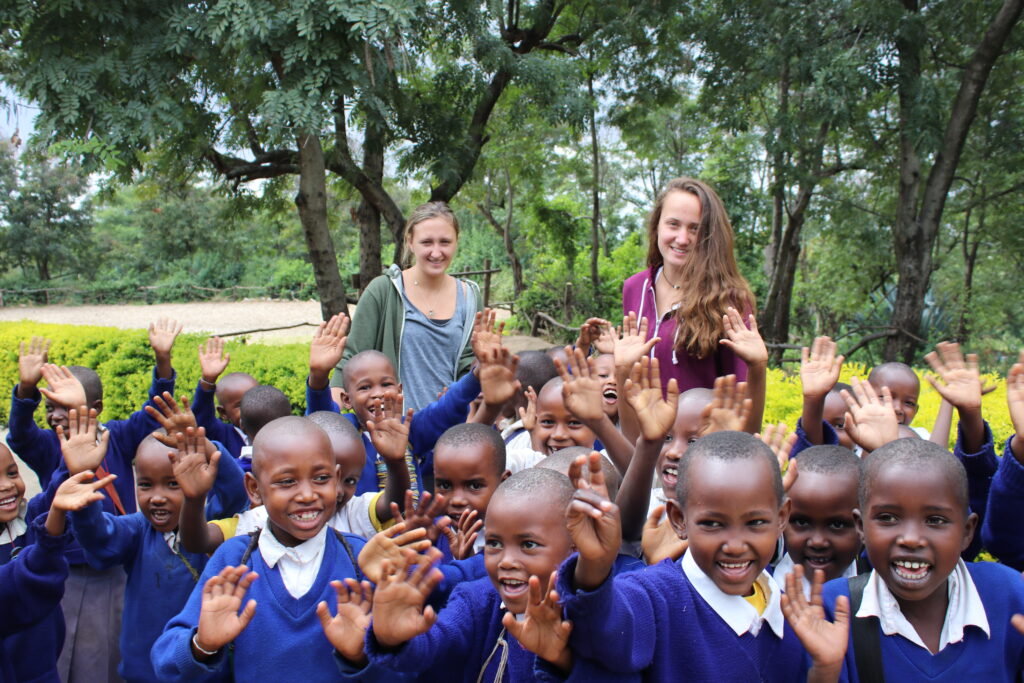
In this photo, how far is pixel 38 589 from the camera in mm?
2104

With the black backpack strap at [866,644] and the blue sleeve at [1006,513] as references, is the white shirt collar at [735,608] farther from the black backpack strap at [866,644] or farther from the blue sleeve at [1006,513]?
the blue sleeve at [1006,513]

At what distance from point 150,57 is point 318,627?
4668 millimetres

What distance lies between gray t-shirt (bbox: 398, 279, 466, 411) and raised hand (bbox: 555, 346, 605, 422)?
150cm

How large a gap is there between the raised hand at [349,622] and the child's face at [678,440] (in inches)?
40.1

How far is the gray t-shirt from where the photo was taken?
3605mm

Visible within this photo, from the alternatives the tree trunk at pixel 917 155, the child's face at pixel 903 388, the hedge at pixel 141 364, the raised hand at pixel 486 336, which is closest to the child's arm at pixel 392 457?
the raised hand at pixel 486 336

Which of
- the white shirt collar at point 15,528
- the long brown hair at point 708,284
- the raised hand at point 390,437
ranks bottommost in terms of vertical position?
the white shirt collar at point 15,528

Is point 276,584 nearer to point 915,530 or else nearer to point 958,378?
point 915,530

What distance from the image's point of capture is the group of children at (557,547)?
1593 mm

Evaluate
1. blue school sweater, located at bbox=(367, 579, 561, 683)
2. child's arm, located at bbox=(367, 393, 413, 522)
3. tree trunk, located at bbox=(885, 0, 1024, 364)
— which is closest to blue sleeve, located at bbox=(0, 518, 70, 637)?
child's arm, located at bbox=(367, 393, 413, 522)

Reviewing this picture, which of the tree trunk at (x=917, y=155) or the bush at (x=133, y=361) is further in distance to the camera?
the bush at (x=133, y=361)

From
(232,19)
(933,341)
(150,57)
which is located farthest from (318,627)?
(933,341)

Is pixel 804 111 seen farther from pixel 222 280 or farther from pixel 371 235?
pixel 222 280

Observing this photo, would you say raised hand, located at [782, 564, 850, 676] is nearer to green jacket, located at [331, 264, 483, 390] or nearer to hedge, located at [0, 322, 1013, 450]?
green jacket, located at [331, 264, 483, 390]
